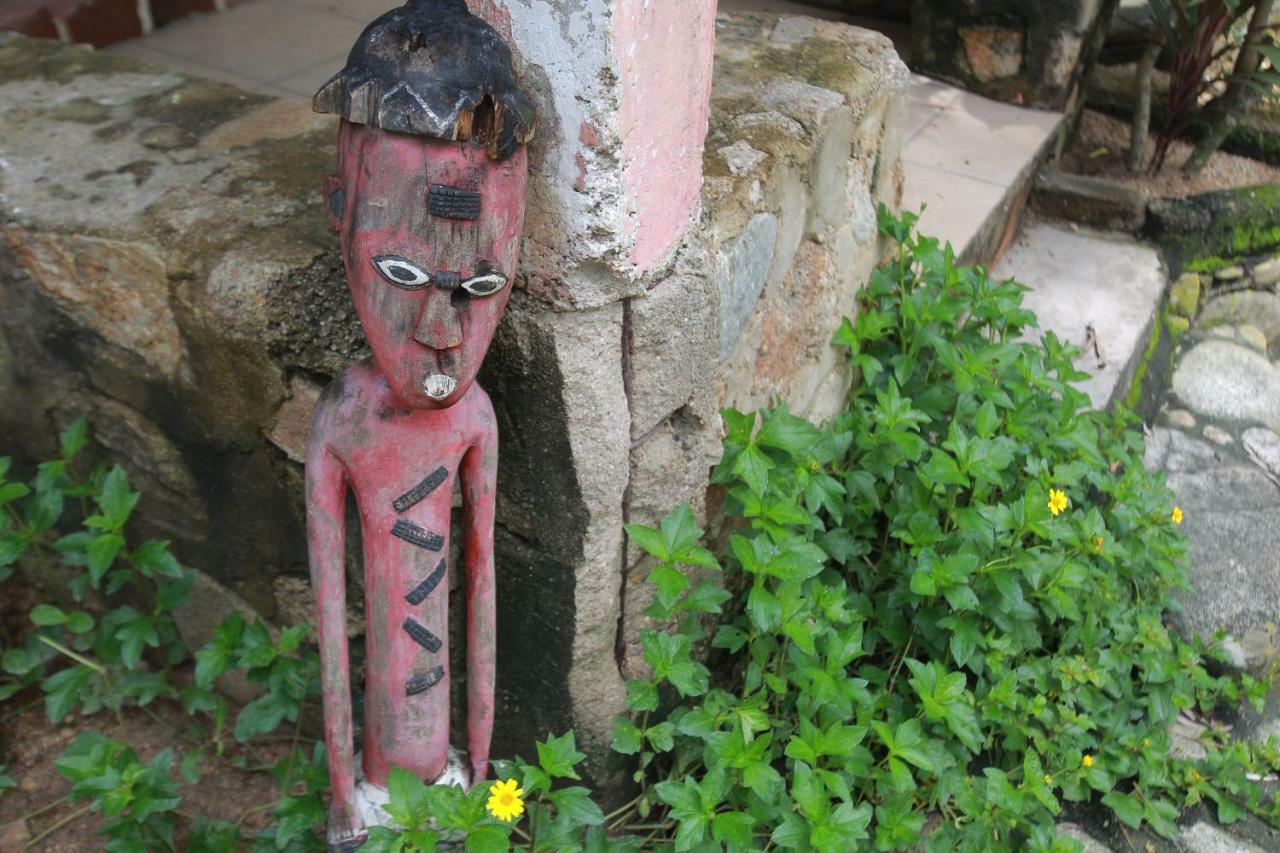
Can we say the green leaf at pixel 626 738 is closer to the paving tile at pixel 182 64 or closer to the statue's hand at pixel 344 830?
the statue's hand at pixel 344 830

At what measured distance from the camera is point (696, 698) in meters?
2.08

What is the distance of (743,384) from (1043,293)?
1813 millimetres

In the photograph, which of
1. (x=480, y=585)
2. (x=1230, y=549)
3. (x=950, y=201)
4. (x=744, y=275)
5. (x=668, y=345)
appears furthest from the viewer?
(x=950, y=201)

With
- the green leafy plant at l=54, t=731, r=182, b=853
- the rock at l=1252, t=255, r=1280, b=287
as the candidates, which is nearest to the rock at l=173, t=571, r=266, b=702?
the green leafy plant at l=54, t=731, r=182, b=853

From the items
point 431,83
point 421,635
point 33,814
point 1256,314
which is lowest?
point 33,814

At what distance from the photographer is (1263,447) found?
10.5ft

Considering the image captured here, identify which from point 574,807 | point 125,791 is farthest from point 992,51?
point 125,791

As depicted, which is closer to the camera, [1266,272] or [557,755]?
[557,755]

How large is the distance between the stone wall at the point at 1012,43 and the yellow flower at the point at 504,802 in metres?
3.19

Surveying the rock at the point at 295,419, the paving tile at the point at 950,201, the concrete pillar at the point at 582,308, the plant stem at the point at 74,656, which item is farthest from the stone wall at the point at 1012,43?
the plant stem at the point at 74,656

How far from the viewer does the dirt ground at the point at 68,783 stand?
6.79ft

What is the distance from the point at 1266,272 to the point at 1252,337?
12.0 inches

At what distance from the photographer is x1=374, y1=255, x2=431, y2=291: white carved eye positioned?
1317 mm

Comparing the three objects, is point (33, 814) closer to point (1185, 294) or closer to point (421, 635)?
point (421, 635)
